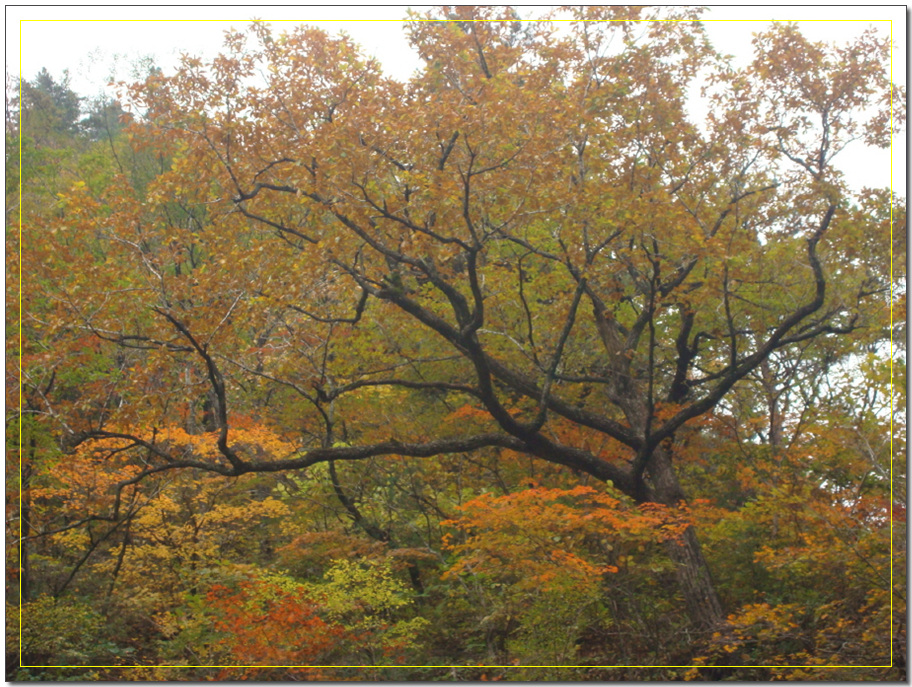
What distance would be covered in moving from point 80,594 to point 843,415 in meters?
6.24

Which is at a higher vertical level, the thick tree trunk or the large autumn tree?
the large autumn tree

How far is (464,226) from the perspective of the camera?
16.6 feet

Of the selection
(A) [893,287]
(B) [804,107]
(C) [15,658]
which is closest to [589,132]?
(B) [804,107]

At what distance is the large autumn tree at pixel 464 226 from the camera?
4684mm

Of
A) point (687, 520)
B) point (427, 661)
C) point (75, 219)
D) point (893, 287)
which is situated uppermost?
point (75, 219)

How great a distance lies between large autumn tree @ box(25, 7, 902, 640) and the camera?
468 cm

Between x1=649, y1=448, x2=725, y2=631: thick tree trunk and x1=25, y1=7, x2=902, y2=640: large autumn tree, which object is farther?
x1=649, y1=448, x2=725, y2=631: thick tree trunk

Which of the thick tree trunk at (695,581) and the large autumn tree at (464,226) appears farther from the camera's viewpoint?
the thick tree trunk at (695,581)

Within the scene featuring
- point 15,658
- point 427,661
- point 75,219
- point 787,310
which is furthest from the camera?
point 787,310

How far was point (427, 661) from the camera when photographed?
5.01 m

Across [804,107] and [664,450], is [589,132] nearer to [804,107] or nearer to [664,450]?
[804,107]

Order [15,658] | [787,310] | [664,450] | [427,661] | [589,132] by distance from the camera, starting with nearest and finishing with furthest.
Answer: [15,658], [427,661], [589,132], [664,450], [787,310]

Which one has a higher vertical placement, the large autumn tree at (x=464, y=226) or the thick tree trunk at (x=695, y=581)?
the large autumn tree at (x=464, y=226)

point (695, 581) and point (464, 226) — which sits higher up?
point (464, 226)
